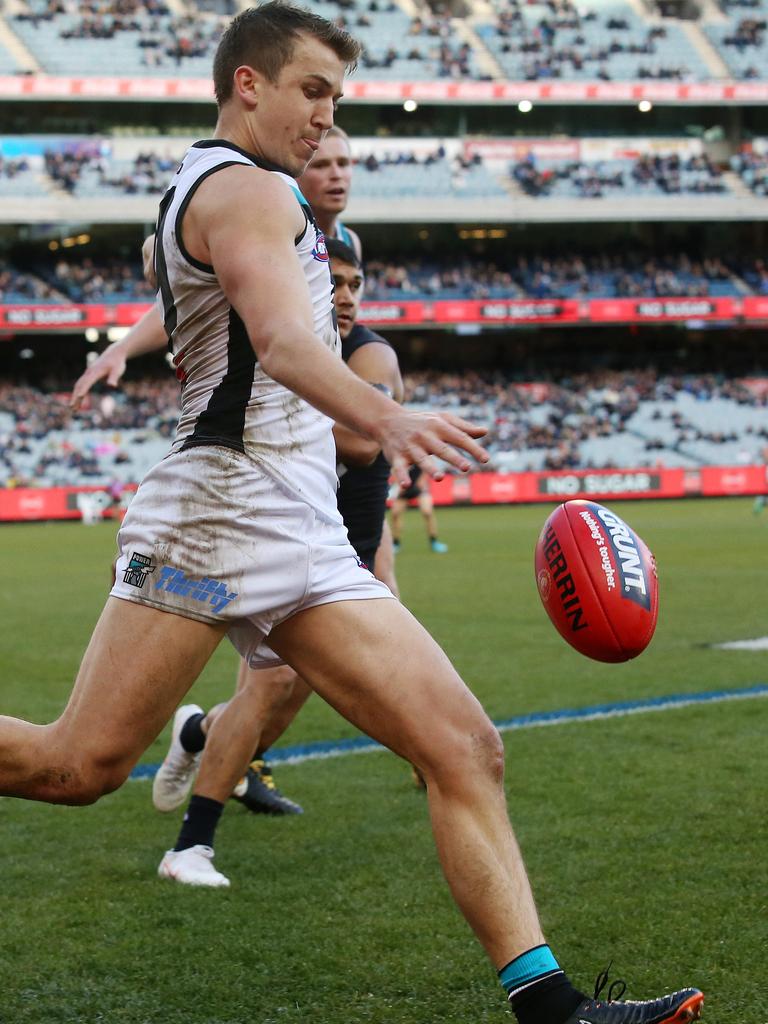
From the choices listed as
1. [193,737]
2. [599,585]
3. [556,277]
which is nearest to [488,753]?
[599,585]

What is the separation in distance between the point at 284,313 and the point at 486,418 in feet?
128

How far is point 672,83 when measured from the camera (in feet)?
147

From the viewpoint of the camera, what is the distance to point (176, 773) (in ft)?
16.6

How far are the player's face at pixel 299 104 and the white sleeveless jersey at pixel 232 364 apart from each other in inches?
2.6

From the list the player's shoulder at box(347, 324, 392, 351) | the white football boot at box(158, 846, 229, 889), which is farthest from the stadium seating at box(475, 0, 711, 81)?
the white football boot at box(158, 846, 229, 889)

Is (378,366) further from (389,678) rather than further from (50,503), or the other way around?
(50,503)

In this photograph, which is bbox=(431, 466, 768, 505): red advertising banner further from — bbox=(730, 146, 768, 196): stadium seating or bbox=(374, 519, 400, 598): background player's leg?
bbox=(374, 519, 400, 598): background player's leg

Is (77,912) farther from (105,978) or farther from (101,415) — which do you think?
(101,415)

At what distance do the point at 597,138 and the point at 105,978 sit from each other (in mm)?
46238

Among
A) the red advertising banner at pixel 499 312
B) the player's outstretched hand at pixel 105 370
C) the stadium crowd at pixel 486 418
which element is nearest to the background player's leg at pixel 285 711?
the player's outstretched hand at pixel 105 370

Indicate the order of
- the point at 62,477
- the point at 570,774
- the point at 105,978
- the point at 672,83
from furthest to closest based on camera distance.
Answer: the point at 672,83 → the point at 62,477 → the point at 570,774 → the point at 105,978

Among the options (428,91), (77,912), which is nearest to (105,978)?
(77,912)

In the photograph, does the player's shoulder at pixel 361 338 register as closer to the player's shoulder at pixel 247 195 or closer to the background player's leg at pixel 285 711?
the background player's leg at pixel 285 711

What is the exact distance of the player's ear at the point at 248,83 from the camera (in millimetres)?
3086
